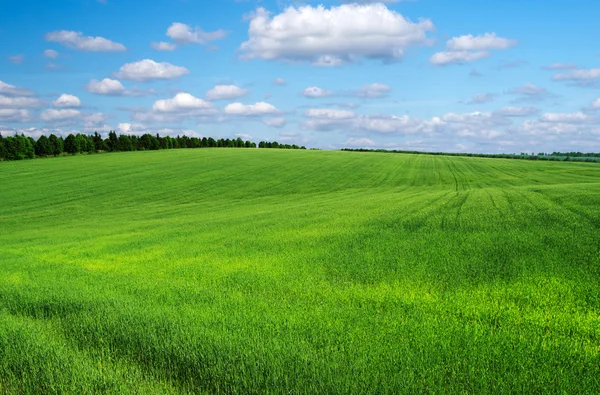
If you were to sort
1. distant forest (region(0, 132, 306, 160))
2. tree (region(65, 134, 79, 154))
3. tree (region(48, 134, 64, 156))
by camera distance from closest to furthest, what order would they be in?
distant forest (region(0, 132, 306, 160))
tree (region(48, 134, 64, 156))
tree (region(65, 134, 79, 154))

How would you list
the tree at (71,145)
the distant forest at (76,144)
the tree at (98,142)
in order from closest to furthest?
the distant forest at (76,144), the tree at (71,145), the tree at (98,142)

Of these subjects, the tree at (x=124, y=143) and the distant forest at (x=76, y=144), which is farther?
the tree at (x=124, y=143)

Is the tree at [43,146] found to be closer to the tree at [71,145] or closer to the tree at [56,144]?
the tree at [56,144]

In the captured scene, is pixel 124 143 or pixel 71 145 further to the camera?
pixel 124 143

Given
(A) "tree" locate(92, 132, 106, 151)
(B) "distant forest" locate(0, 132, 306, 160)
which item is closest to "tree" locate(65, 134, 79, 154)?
(B) "distant forest" locate(0, 132, 306, 160)

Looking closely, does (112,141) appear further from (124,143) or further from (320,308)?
(320,308)

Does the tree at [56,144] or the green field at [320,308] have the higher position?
the tree at [56,144]

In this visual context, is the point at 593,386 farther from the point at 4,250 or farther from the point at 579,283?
the point at 4,250

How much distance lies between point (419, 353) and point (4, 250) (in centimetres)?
1815

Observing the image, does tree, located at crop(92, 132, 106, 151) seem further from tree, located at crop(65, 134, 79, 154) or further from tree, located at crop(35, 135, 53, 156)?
tree, located at crop(35, 135, 53, 156)

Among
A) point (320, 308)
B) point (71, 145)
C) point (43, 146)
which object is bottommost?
point (320, 308)

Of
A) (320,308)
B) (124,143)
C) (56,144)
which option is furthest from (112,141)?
(320,308)

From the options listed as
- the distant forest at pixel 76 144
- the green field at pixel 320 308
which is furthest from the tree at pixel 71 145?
the green field at pixel 320 308

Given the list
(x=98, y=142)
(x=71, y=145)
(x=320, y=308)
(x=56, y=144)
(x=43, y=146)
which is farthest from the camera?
(x=98, y=142)
